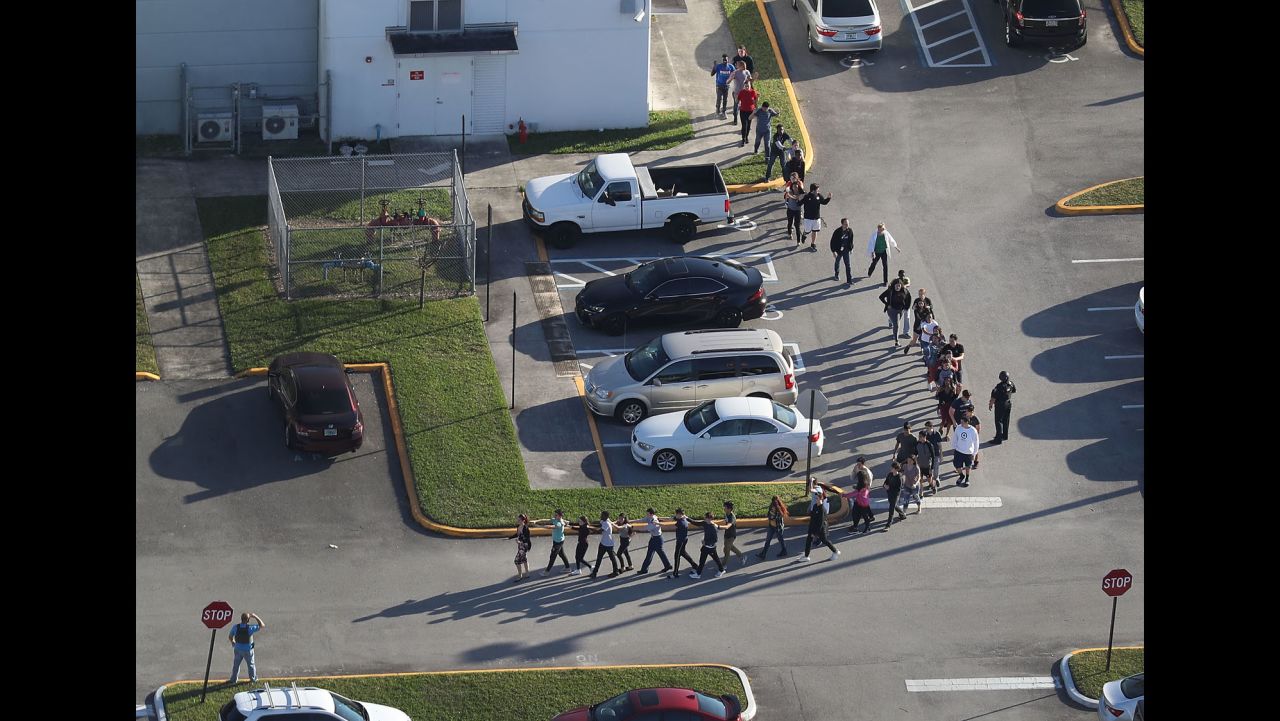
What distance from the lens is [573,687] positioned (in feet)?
79.5

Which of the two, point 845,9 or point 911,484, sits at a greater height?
point 845,9

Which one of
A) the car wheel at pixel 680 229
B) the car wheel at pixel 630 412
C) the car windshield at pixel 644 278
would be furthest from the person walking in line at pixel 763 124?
the car wheel at pixel 630 412

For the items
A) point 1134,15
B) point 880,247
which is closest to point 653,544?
point 880,247

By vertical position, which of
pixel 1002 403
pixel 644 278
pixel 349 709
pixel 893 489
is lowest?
pixel 349 709

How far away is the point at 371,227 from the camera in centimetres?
3422

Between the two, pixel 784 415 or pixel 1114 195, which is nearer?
pixel 784 415

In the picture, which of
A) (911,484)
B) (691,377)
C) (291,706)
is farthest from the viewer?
(691,377)

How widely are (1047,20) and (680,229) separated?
43.1 ft

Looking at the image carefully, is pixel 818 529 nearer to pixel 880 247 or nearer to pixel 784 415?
pixel 784 415

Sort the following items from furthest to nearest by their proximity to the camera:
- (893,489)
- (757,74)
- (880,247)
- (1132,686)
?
(757,74)
(880,247)
(893,489)
(1132,686)

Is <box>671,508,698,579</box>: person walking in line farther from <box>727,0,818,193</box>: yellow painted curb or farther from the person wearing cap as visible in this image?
<box>727,0,818,193</box>: yellow painted curb

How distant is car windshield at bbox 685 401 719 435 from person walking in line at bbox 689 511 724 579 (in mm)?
2374
